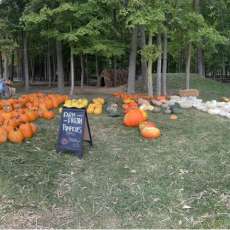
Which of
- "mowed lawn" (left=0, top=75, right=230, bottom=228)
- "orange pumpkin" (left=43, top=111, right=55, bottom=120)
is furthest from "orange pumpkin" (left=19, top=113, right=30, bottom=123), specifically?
"orange pumpkin" (left=43, top=111, right=55, bottom=120)

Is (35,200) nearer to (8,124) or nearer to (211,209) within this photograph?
(211,209)

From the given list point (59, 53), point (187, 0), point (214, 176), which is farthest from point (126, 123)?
point (59, 53)

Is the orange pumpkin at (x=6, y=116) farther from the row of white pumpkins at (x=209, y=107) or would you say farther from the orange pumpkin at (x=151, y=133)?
the row of white pumpkins at (x=209, y=107)

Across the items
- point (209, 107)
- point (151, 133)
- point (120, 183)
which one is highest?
point (209, 107)

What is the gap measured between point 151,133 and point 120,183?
1.85 metres

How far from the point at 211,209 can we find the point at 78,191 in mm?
1527

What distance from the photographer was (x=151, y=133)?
687 cm

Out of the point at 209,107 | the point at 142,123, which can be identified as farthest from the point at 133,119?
the point at 209,107

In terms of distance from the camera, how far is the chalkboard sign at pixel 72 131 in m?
Result: 6.07

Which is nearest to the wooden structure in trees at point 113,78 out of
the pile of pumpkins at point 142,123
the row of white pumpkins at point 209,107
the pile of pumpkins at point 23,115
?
the pile of pumpkins at point 23,115

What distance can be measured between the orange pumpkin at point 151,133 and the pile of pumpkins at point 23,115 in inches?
70.8

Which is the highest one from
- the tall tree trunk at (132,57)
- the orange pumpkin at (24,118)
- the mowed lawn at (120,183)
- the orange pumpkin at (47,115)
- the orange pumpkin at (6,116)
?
the tall tree trunk at (132,57)

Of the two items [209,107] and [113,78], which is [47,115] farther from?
[113,78]

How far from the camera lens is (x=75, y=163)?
19.0 ft
